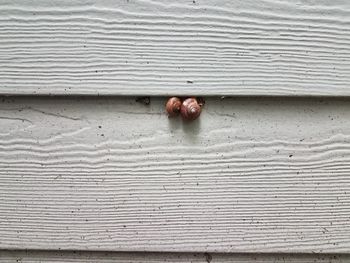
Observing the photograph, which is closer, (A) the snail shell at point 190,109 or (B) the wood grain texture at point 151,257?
(A) the snail shell at point 190,109

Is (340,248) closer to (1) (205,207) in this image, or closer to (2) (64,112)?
(1) (205,207)

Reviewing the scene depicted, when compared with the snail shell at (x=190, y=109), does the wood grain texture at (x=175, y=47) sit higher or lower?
higher

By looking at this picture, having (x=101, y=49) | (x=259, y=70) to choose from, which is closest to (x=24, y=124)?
(x=101, y=49)

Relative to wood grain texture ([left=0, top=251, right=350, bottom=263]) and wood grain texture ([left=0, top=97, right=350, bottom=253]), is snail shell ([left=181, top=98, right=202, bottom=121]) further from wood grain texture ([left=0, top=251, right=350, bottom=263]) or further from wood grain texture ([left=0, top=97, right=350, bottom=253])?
wood grain texture ([left=0, top=251, right=350, bottom=263])

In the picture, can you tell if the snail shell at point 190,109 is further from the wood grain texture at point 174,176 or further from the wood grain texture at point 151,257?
the wood grain texture at point 151,257

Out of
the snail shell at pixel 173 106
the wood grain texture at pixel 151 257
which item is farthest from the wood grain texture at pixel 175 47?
the wood grain texture at pixel 151 257

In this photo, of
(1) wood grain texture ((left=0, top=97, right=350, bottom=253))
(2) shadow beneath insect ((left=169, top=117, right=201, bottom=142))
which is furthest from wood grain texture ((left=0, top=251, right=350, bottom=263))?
(2) shadow beneath insect ((left=169, top=117, right=201, bottom=142))
